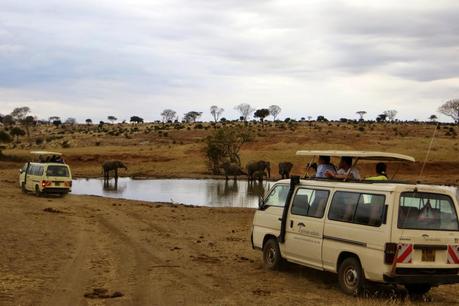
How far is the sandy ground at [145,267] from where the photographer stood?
1137 centimetres

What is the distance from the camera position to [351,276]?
11.7m

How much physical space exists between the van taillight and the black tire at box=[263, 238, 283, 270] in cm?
363

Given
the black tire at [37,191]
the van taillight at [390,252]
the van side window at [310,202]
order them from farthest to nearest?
the black tire at [37,191] < the van side window at [310,202] < the van taillight at [390,252]

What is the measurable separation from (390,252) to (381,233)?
14.8 inches

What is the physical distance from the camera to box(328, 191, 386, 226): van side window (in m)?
11.2

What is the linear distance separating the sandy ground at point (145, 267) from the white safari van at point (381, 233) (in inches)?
21.6

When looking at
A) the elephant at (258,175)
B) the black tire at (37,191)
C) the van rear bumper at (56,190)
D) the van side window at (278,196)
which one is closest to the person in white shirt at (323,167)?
the van side window at (278,196)

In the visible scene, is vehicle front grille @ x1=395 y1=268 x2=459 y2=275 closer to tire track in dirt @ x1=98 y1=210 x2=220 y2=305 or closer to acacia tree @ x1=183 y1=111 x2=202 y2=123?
tire track in dirt @ x1=98 y1=210 x2=220 y2=305

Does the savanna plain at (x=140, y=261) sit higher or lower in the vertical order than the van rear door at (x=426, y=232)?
lower

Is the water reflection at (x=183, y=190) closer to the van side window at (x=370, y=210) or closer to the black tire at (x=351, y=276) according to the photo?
the black tire at (x=351, y=276)

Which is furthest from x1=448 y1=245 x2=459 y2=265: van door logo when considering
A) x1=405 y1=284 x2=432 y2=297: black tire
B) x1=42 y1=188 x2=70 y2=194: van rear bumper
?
x1=42 y1=188 x2=70 y2=194: van rear bumper

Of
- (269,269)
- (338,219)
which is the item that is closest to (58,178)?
(269,269)

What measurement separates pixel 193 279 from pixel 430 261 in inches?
190

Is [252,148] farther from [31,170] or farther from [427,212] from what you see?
[427,212]
